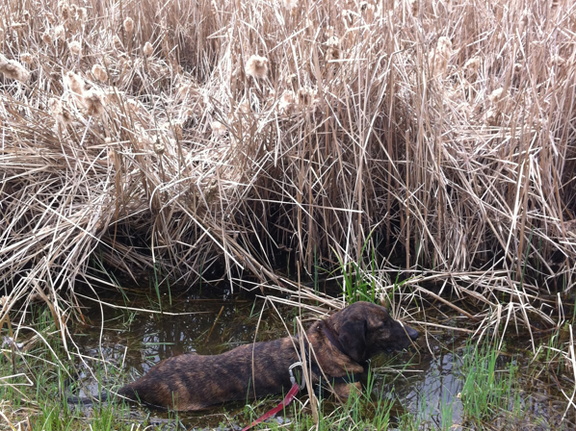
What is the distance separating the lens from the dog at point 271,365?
3.11 m

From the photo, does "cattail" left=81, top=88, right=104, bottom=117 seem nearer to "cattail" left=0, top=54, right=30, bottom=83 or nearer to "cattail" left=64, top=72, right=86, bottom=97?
"cattail" left=64, top=72, right=86, bottom=97

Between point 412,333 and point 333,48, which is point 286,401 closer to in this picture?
point 412,333

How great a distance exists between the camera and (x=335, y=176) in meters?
→ 4.22

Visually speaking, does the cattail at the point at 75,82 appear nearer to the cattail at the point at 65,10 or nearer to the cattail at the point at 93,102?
the cattail at the point at 93,102

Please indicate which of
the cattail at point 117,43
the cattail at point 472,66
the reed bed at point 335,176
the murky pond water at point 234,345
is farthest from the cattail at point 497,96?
the cattail at point 117,43

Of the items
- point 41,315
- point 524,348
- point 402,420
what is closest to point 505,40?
point 524,348

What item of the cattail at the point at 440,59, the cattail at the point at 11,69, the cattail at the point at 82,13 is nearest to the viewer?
the cattail at the point at 11,69

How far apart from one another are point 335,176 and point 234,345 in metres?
1.22

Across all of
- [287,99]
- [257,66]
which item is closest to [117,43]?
[287,99]

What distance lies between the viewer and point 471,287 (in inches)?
164

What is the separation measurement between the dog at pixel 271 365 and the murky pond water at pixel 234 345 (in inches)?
3.2

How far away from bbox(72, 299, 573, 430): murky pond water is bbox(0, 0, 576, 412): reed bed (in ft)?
0.89

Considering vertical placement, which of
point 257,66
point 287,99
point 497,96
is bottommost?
point 497,96

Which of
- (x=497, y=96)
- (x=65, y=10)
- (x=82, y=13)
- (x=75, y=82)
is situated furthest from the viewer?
(x=82, y=13)
